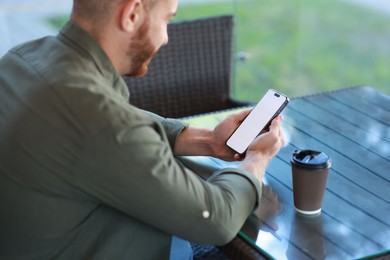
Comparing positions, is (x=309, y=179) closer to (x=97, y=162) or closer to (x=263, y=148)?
(x=263, y=148)

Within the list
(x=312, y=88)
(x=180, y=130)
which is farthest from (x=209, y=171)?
(x=312, y=88)

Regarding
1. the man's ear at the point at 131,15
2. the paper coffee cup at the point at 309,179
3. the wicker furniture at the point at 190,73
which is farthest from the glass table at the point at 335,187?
the wicker furniture at the point at 190,73

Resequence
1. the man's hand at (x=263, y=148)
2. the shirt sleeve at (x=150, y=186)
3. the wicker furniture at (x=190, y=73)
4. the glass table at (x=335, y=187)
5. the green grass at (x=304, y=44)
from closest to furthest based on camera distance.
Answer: the shirt sleeve at (x=150, y=186) < the glass table at (x=335, y=187) < the man's hand at (x=263, y=148) < the wicker furniture at (x=190, y=73) < the green grass at (x=304, y=44)

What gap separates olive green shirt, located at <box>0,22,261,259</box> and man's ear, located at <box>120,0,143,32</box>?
0.22ft

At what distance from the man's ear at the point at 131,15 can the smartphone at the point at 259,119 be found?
0.35m

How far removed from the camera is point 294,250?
1.12 m

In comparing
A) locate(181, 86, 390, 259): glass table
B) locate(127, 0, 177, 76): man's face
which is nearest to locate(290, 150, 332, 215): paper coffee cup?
locate(181, 86, 390, 259): glass table

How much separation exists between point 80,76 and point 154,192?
248 mm

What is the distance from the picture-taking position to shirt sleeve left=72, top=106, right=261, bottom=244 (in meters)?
1.02

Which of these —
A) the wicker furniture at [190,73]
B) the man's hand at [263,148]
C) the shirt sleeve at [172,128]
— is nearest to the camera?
the man's hand at [263,148]

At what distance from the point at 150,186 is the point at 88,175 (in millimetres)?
105

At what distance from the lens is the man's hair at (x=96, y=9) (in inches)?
45.1

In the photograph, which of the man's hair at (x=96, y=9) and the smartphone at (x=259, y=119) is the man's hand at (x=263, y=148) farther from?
the man's hair at (x=96, y=9)

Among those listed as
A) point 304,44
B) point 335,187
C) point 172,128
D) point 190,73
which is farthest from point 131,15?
point 304,44
